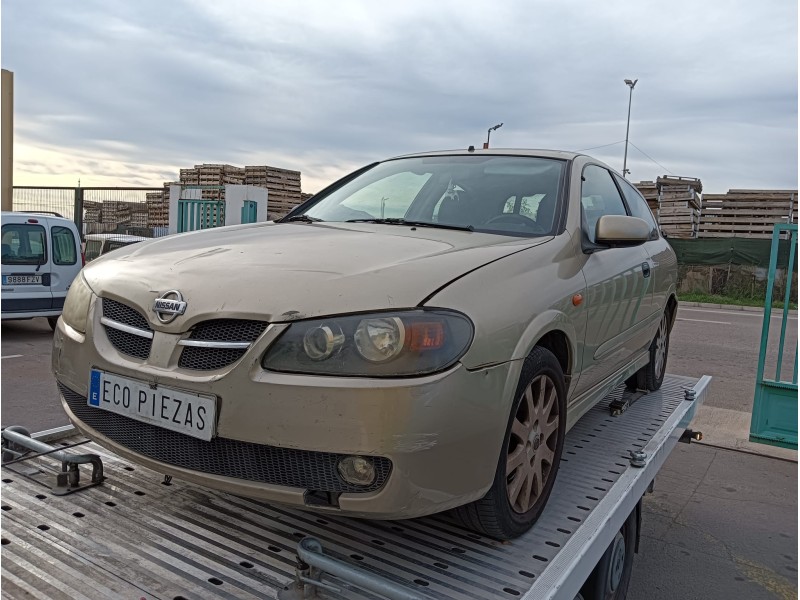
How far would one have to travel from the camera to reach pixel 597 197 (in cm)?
354

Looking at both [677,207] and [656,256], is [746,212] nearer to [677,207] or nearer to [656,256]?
[677,207]

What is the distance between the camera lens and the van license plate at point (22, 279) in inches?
364

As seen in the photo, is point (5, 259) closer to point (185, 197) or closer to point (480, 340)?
point (185, 197)

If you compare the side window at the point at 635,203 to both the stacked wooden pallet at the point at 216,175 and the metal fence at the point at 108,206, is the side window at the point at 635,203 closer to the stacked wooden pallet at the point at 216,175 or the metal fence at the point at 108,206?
the metal fence at the point at 108,206

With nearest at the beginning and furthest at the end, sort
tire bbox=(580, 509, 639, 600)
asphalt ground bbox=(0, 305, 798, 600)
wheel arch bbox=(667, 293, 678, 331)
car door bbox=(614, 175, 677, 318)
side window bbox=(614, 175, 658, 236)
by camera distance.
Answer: tire bbox=(580, 509, 639, 600)
asphalt ground bbox=(0, 305, 798, 600)
car door bbox=(614, 175, 677, 318)
side window bbox=(614, 175, 658, 236)
wheel arch bbox=(667, 293, 678, 331)

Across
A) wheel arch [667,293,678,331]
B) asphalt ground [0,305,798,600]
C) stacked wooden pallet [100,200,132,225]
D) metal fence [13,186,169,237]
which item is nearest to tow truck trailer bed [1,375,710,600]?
asphalt ground [0,305,798,600]

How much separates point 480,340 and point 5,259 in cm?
900

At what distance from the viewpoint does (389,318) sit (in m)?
1.92

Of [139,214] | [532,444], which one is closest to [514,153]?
[532,444]

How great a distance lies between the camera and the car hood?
1.97 m

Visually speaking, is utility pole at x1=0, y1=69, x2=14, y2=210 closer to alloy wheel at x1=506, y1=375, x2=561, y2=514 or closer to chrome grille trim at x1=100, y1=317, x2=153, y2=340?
chrome grille trim at x1=100, y1=317, x2=153, y2=340

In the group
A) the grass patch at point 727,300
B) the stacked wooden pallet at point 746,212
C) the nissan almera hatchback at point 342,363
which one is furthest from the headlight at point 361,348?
the stacked wooden pallet at point 746,212

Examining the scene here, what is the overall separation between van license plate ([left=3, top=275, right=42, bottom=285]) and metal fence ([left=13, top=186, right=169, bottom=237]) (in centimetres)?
936

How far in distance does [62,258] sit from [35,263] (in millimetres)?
371
